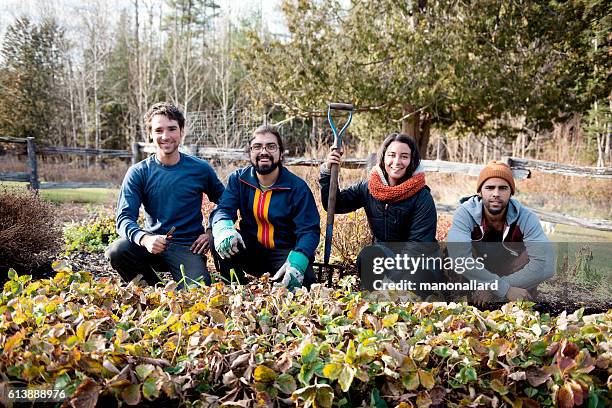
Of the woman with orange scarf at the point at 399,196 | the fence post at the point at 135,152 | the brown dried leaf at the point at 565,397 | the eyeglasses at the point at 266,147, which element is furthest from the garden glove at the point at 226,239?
the fence post at the point at 135,152

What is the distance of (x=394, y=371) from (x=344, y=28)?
27.3 ft

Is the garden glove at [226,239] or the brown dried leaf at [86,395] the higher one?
the garden glove at [226,239]

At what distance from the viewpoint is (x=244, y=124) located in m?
18.5

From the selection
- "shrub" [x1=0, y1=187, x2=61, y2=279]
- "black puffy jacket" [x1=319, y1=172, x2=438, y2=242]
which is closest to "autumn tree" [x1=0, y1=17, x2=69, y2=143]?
"shrub" [x1=0, y1=187, x2=61, y2=279]

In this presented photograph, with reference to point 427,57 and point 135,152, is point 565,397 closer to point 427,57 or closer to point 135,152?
point 427,57

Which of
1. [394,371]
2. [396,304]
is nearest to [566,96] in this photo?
[396,304]

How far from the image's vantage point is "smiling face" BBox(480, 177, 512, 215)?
11.2 feet

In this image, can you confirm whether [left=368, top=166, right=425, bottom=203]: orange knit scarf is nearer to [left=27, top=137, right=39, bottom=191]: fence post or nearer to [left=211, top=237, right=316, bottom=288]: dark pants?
[left=211, top=237, right=316, bottom=288]: dark pants

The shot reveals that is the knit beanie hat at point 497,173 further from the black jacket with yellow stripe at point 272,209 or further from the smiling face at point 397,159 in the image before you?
the black jacket with yellow stripe at point 272,209

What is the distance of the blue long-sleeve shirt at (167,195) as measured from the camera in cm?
362

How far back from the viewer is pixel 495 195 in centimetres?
342

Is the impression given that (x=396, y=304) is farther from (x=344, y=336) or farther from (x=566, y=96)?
(x=566, y=96)

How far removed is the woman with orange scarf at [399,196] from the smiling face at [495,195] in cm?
38

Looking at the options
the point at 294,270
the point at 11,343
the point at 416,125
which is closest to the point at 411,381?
the point at 11,343
